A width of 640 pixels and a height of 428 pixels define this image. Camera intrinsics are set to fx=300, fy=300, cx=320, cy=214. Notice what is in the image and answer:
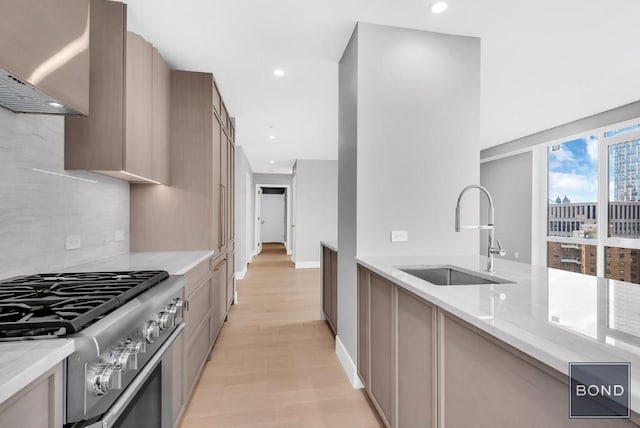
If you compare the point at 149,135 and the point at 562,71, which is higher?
the point at 562,71

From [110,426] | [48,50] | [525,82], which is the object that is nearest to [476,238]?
[525,82]

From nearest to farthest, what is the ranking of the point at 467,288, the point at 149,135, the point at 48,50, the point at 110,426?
the point at 110,426, the point at 48,50, the point at 467,288, the point at 149,135

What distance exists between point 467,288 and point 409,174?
1.20m

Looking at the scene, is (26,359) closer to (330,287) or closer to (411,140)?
(411,140)

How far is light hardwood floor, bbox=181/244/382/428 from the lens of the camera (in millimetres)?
1842

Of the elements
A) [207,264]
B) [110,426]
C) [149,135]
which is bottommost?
[110,426]

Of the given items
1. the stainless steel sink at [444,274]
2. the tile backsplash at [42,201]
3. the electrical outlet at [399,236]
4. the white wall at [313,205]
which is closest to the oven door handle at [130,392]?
the tile backsplash at [42,201]

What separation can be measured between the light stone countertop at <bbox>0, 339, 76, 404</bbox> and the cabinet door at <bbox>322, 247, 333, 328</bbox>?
262 cm

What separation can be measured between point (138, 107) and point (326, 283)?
240cm

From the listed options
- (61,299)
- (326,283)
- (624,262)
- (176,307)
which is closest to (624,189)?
(624,262)

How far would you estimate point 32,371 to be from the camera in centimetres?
63

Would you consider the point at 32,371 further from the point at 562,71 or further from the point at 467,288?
the point at 562,71

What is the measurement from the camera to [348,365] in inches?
91.6

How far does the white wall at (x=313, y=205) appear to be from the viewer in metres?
7.25
